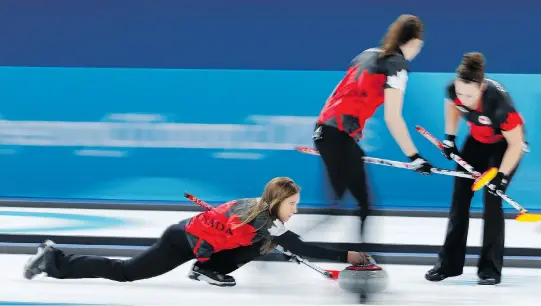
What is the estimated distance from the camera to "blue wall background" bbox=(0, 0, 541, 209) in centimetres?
651

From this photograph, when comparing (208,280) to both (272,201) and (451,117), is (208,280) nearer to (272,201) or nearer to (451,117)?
(272,201)

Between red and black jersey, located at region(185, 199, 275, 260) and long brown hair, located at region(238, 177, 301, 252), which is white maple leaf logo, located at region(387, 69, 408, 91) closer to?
long brown hair, located at region(238, 177, 301, 252)

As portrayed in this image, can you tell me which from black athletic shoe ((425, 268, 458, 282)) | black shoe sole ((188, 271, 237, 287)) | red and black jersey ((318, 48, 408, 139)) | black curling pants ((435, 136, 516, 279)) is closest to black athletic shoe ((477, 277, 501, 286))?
black curling pants ((435, 136, 516, 279))

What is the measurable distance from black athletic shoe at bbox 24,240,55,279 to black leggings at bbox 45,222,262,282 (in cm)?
4

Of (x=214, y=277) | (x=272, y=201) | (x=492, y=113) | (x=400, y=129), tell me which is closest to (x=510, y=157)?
(x=492, y=113)

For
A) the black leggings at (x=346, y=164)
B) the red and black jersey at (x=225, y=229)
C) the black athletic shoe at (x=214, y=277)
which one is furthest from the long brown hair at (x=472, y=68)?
the black athletic shoe at (x=214, y=277)

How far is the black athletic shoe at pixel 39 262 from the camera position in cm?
424

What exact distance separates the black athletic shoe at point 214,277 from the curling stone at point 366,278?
0.57 m

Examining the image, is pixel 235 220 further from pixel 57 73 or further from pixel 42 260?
pixel 57 73

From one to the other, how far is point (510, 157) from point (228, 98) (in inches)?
107

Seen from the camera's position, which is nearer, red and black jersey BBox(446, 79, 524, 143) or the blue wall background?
red and black jersey BBox(446, 79, 524, 143)

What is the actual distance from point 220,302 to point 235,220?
0.36 metres

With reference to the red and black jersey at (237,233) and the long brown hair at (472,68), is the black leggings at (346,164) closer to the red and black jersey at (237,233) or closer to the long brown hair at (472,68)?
the red and black jersey at (237,233)

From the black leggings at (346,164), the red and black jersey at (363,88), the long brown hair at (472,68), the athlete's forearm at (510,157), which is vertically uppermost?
the long brown hair at (472,68)
